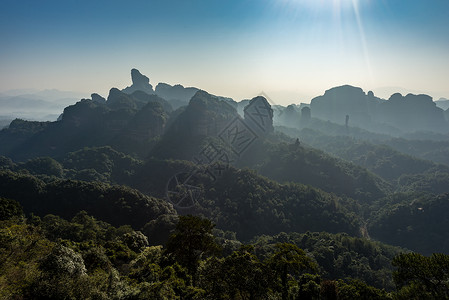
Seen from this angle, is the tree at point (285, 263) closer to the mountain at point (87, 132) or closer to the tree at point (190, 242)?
the tree at point (190, 242)

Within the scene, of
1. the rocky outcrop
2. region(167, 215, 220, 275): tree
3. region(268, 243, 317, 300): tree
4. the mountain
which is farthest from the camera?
the rocky outcrop

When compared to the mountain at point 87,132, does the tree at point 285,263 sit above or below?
below

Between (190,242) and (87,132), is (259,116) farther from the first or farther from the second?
(190,242)

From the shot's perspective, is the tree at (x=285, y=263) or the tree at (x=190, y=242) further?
the tree at (x=190, y=242)

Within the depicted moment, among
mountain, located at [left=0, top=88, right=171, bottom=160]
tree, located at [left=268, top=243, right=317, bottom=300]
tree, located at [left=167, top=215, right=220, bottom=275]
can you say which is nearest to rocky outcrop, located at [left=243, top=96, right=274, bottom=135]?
mountain, located at [left=0, top=88, right=171, bottom=160]

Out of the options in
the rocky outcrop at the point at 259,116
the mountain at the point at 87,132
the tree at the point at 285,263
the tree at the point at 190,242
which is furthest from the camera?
the rocky outcrop at the point at 259,116

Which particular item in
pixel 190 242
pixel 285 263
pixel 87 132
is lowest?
pixel 190 242

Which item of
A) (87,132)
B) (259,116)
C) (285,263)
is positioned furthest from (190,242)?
(87,132)

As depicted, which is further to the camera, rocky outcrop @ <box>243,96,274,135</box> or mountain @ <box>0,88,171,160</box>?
rocky outcrop @ <box>243,96,274,135</box>

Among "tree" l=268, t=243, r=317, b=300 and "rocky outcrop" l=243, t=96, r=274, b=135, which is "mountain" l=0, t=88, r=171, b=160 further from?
"tree" l=268, t=243, r=317, b=300

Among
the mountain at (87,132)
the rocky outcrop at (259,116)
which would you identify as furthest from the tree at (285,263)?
the rocky outcrop at (259,116)

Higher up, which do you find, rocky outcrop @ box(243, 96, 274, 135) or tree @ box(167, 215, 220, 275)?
rocky outcrop @ box(243, 96, 274, 135)

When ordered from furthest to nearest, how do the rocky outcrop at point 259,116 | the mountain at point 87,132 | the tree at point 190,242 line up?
1. the rocky outcrop at point 259,116
2. the mountain at point 87,132
3. the tree at point 190,242
